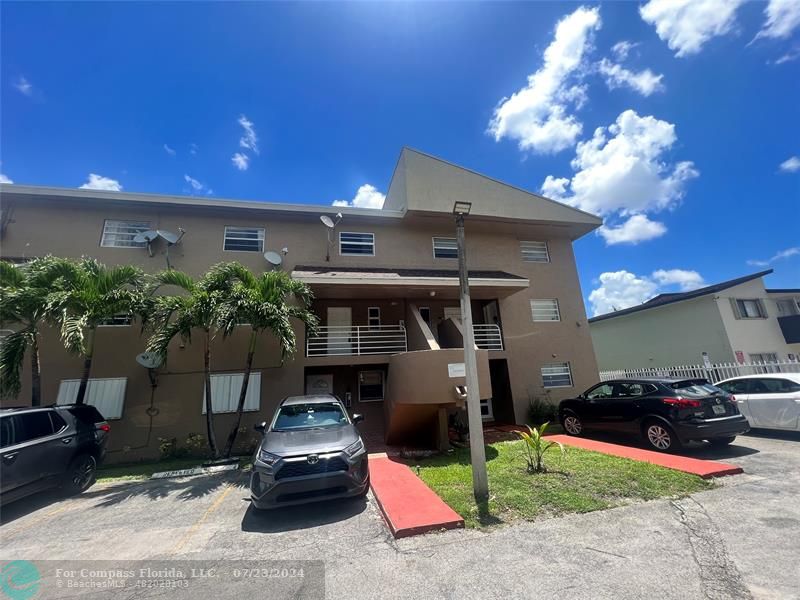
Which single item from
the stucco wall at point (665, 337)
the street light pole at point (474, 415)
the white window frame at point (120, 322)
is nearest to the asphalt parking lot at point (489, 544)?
the street light pole at point (474, 415)

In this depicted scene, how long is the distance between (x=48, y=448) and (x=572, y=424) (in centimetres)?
1290

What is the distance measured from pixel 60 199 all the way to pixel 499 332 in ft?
56.2

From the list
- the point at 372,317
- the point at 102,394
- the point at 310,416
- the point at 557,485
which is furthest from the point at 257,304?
the point at 557,485

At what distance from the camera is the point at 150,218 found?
1212 centimetres

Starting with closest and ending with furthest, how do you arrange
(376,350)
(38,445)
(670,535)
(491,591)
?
(491,591) < (670,535) < (38,445) < (376,350)

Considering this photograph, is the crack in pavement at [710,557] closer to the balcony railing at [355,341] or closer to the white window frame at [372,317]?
the balcony railing at [355,341]

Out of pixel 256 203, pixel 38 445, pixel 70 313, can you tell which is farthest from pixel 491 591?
pixel 256 203

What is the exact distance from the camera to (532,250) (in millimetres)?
15562

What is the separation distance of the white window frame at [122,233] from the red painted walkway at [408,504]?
11817 millimetres

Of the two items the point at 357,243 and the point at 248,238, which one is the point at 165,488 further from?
the point at 357,243

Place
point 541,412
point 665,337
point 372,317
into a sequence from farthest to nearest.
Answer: point 665,337 → point 372,317 → point 541,412

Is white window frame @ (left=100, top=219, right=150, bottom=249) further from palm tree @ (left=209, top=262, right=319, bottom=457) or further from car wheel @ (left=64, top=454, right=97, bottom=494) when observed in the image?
car wheel @ (left=64, top=454, right=97, bottom=494)

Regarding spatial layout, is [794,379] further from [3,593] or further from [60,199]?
[60,199]

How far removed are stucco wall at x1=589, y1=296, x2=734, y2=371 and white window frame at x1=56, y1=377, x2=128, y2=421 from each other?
2582 centimetres
